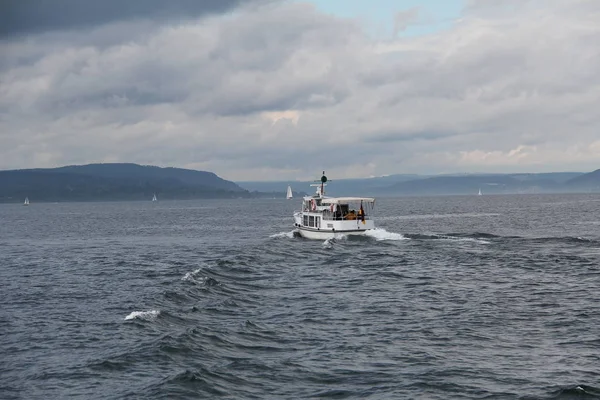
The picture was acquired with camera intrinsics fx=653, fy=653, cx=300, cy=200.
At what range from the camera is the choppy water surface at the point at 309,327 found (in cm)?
2553

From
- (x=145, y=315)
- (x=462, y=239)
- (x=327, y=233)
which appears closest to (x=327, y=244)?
(x=327, y=233)

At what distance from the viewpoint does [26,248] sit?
294 feet

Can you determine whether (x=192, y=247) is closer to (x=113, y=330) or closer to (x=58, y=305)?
(x=58, y=305)

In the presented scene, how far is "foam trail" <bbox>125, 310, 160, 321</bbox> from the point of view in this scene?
36.7m

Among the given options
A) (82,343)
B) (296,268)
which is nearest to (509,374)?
(82,343)

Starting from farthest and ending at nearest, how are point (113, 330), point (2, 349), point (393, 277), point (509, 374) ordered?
point (393, 277) → point (113, 330) → point (2, 349) → point (509, 374)

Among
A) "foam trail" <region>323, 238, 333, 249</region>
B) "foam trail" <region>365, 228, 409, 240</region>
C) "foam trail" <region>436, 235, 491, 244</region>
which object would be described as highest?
"foam trail" <region>365, 228, 409, 240</region>

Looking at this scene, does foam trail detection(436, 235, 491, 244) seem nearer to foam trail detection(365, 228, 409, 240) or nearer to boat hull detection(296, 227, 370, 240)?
foam trail detection(365, 228, 409, 240)

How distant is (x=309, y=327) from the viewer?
34844 mm

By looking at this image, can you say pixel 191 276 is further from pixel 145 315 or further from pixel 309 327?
pixel 309 327

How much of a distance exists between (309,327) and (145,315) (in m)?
9.69

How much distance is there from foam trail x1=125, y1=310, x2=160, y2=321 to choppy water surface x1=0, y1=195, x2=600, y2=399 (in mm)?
138

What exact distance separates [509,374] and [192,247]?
210 feet

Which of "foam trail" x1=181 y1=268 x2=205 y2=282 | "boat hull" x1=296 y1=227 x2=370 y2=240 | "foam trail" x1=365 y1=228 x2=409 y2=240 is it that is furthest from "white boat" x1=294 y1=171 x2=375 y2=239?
"foam trail" x1=181 y1=268 x2=205 y2=282
